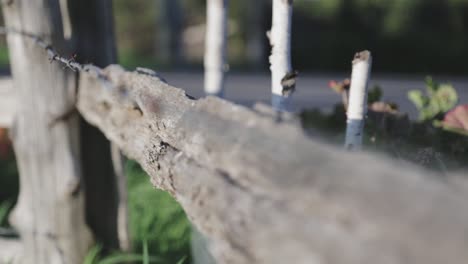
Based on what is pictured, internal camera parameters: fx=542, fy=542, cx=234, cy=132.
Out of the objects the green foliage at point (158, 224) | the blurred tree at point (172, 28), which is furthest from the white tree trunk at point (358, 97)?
the blurred tree at point (172, 28)

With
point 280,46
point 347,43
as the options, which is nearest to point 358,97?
point 280,46

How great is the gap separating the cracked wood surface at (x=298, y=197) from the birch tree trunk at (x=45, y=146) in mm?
834

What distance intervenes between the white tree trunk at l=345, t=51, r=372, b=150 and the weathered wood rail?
35 cm

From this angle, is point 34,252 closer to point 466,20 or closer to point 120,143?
point 120,143

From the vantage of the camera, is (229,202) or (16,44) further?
(16,44)

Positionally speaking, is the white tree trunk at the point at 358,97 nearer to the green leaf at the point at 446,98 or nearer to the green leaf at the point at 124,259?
the green leaf at the point at 446,98

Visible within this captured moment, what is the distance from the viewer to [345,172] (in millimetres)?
580

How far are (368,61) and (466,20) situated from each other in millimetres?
11089

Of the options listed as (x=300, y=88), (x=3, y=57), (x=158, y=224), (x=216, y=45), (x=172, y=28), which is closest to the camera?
(x=216, y=45)

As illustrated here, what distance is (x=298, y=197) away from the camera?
0.61m

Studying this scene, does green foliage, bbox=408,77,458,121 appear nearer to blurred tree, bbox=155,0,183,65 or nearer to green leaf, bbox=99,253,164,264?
green leaf, bbox=99,253,164,264

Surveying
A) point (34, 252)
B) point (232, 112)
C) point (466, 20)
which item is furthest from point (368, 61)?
point (466, 20)

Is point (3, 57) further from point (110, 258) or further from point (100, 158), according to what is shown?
point (110, 258)

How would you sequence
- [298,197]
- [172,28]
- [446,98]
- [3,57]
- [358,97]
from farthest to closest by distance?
1. [3,57]
2. [172,28]
3. [446,98]
4. [358,97]
5. [298,197]
